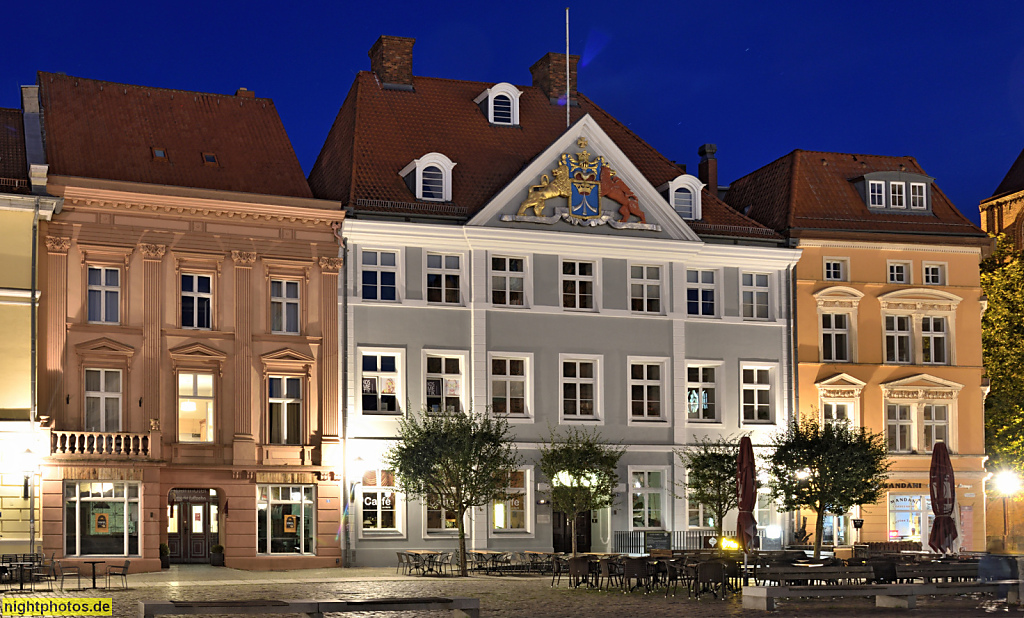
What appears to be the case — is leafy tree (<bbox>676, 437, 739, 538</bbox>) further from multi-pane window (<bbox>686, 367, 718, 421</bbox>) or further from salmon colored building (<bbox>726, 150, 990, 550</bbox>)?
salmon colored building (<bbox>726, 150, 990, 550</bbox>)

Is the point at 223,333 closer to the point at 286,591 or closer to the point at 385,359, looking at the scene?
the point at 385,359

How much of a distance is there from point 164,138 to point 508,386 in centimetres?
1293

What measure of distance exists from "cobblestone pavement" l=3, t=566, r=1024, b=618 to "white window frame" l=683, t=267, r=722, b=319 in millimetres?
14212

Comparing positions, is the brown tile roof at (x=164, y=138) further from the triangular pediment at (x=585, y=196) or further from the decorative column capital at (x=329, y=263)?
the triangular pediment at (x=585, y=196)

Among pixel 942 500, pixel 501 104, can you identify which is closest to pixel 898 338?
pixel 501 104

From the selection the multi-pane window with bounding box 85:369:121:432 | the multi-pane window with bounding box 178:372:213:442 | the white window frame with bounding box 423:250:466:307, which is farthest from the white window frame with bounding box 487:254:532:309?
the multi-pane window with bounding box 85:369:121:432

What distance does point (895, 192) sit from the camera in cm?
5306

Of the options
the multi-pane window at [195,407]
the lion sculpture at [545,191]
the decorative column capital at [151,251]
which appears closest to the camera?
the decorative column capital at [151,251]

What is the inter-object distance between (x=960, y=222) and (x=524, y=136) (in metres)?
15.9

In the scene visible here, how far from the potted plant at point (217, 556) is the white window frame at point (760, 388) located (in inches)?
682

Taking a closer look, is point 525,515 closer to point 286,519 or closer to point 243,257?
point 286,519

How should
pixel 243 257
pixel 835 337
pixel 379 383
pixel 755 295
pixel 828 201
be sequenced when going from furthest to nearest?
pixel 828 201, pixel 835 337, pixel 755 295, pixel 379 383, pixel 243 257

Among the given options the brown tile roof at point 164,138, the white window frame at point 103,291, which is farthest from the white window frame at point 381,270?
the white window frame at point 103,291

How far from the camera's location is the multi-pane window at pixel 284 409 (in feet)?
143
